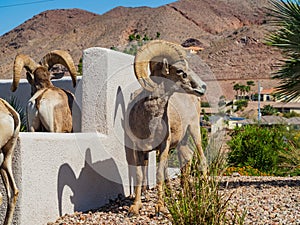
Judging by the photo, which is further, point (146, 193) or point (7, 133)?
point (146, 193)

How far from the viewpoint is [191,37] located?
415 ft

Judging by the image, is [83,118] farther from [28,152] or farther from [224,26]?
[224,26]

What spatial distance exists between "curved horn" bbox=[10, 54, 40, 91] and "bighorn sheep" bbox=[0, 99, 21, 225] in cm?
192

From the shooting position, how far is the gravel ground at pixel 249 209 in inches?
257

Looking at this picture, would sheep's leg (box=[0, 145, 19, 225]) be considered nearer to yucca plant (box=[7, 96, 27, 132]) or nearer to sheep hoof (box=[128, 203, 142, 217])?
sheep hoof (box=[128, 203, 142, 217])

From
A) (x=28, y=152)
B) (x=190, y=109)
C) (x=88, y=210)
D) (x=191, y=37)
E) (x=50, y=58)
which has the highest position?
(x=191, y=37)

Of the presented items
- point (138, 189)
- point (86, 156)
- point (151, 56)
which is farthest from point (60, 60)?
point (138, 189)

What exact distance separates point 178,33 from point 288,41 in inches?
4478

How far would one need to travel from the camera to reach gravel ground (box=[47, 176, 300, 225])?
6.52 m

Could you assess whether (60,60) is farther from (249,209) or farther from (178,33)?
(178,33)

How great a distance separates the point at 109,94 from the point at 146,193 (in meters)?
1.83

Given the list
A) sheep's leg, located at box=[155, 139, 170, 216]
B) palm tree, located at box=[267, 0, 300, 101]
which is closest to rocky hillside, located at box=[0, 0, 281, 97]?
palm tree, located at box=[267, 0, 300, 101]

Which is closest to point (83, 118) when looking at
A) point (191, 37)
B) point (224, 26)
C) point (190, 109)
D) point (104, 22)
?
point (190, 109)

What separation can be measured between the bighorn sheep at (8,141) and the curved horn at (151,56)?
1879 millimetres
